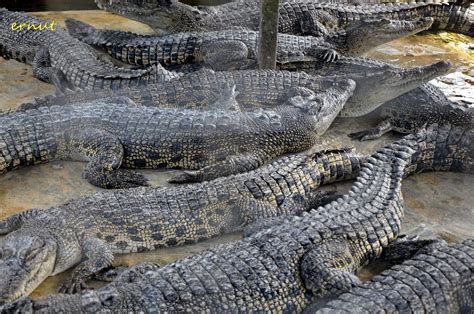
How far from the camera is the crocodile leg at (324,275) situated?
355 cm

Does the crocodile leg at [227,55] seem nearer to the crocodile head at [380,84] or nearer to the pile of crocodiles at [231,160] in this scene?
the pile of crocodiles at [231,160]

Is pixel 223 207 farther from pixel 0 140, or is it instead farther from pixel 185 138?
pixel 0 140

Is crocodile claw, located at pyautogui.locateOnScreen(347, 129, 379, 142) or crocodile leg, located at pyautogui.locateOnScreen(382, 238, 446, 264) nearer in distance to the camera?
crocodile leg, located at pyautogui.locateOnScreen(382, 238, 446, 264)

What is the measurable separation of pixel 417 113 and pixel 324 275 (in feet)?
8.60

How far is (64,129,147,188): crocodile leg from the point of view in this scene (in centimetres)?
476

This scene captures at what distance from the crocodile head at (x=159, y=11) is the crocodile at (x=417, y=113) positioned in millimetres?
2429

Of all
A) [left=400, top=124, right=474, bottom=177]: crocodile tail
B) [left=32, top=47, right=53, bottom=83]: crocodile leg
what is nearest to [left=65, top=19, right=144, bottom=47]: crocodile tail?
[left=32, top=47, right=53, bottom=83]: crocodile leg

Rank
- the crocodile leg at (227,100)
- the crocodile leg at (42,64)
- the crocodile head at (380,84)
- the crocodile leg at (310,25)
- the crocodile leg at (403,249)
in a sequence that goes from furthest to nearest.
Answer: the crocodile leg at (310,25) → the crocodile leg at (42,64) → the crocodile head at (380,84) → the crocodile leg at (227,100) → the crocodile leg at (403,249)

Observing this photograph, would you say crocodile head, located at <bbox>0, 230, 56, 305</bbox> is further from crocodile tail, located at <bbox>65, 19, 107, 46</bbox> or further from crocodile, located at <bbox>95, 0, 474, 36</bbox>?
crocodile, located at <bbox>95, 0, 474, 36</bbox>

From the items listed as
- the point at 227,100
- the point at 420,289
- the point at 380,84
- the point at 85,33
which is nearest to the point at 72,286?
the point at 420,289

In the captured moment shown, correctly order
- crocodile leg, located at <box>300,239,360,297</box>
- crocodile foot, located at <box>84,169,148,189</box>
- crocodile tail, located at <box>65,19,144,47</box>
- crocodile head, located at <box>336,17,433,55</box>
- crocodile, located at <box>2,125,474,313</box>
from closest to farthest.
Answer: crocodile, located at <box>2,125,474,313</box> → crocodile leg, located at <box>300,239,360,297</box> → crocodile foot, located at <box>84,169,148,189</box> → crocodile tail, located at <box>65,19,144,47</box> → crocodile head, located at <box>336,17,433,55</box>

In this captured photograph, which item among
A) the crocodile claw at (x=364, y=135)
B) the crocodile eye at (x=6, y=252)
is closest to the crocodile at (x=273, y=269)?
the crocodile eye at (x=6, y=252)

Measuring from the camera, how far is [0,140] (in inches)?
189

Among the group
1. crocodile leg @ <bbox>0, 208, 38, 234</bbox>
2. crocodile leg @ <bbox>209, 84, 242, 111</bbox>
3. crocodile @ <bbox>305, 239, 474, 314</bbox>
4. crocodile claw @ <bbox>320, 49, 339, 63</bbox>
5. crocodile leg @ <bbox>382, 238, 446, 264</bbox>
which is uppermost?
crocodile claw @ <bbox>320, 49, 339, 63</bbox>
